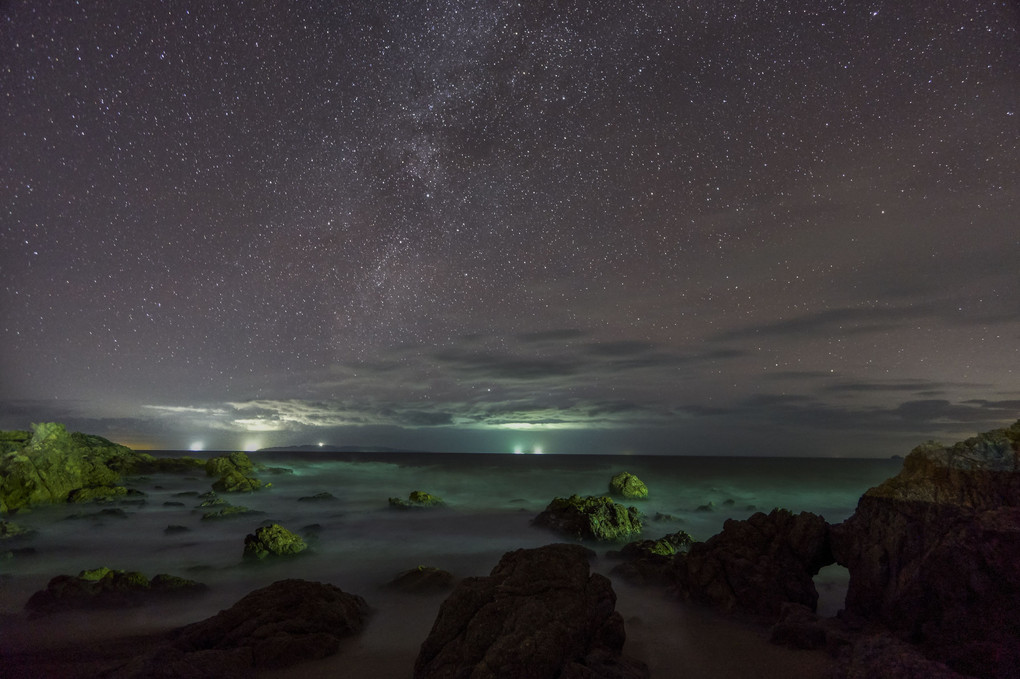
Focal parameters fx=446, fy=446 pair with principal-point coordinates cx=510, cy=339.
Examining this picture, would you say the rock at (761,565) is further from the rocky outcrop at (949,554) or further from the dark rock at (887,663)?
the dark rock at (887,663)

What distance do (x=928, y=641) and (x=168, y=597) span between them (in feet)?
49.2

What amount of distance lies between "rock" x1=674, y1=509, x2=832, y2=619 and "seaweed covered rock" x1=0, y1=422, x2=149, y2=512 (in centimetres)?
3266

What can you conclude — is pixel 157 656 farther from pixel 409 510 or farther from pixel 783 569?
pixel 409 510

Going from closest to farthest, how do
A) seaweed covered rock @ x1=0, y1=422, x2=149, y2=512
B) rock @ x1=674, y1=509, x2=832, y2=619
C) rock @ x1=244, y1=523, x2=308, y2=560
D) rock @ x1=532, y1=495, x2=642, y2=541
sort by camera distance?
rock @ x1=674, y1=509, x2=832, y2=619 → rock @ x1=244, y1=523, x2=308, y2=560 → rock @ x1=532, y1=495, x2=642, y2=541 → seaweed covered rock @ x1=0, y1=422, x2=149, y2=512

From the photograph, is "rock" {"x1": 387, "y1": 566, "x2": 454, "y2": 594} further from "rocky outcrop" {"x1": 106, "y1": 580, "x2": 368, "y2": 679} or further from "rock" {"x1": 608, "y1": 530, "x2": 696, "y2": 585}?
"rock" {"x1": 608, "y1": 530, "x2": 696, "y2": 585}

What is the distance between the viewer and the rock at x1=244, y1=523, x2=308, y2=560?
14.8 m

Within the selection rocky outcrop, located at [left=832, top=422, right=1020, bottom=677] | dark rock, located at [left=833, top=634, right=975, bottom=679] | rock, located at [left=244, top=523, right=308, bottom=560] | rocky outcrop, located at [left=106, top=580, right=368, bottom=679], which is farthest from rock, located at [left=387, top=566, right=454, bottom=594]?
rocky outcrop, located at [left=832, top=422, right=1020, bottom=677]

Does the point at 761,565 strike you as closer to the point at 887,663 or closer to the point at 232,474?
the point at 887,663

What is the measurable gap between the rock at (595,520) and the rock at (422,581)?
735 centimetres

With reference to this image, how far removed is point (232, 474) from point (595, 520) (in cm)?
3249

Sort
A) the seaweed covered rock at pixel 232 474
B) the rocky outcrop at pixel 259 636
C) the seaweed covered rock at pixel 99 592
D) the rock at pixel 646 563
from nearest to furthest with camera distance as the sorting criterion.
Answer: the rocky outcrop at pixel 259 636, the seaweed covered rock at pixel 99 592, the rock at pixel 646 563, the seaweed covered rock at pixel 232 474

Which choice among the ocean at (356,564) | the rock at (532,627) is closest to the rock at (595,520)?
the ocean at (356,564)

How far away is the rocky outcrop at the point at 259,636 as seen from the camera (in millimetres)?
6235

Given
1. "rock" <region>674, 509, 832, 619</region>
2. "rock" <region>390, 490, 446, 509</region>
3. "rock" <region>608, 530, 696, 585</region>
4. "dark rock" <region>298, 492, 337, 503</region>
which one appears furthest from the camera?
"dark rock" <region>298, 492, 337, 503</region>
